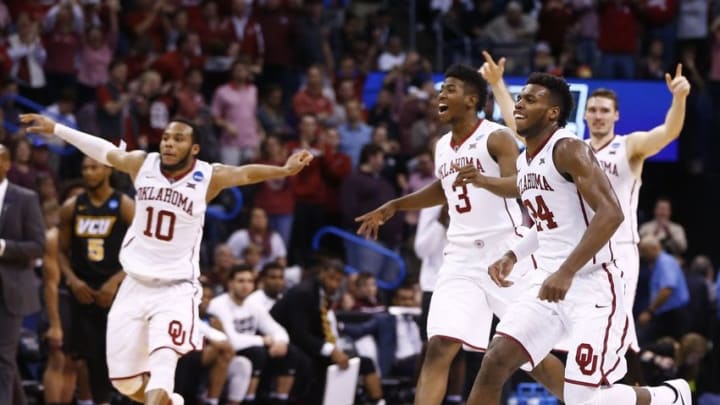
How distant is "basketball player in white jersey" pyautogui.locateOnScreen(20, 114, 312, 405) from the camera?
9445 millimetres

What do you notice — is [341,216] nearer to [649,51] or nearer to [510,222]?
[649,51]

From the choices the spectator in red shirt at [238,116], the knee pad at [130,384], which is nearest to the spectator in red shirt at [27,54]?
the spectator in red shirt at [238,116]

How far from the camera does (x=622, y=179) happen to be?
966 centimetres

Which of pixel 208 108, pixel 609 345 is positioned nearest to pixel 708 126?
pixel 208 108

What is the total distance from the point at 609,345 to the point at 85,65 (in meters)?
10.5

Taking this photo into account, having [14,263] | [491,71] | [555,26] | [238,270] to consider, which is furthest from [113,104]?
[555,26]

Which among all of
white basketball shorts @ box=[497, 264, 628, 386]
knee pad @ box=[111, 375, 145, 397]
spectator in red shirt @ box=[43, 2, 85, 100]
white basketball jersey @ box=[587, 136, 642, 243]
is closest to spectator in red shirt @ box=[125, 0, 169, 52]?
spectator in red shirt @ box=[43, 2, 85, 100]

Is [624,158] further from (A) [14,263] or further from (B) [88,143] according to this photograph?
(A) [14,263]

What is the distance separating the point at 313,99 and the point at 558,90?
9.97 meters

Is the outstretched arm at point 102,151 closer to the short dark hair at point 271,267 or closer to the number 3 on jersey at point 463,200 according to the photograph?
the number 3 on jersey at point 463,200

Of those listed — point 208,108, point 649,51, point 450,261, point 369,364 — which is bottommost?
point 369,364

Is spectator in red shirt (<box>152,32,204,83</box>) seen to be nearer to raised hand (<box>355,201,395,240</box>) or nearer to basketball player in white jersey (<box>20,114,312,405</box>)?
basketball player in white jersey (<box>20,114,312,405</box>)

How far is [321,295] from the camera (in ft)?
43.9

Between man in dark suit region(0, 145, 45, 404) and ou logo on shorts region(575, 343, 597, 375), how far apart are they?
177 inches
